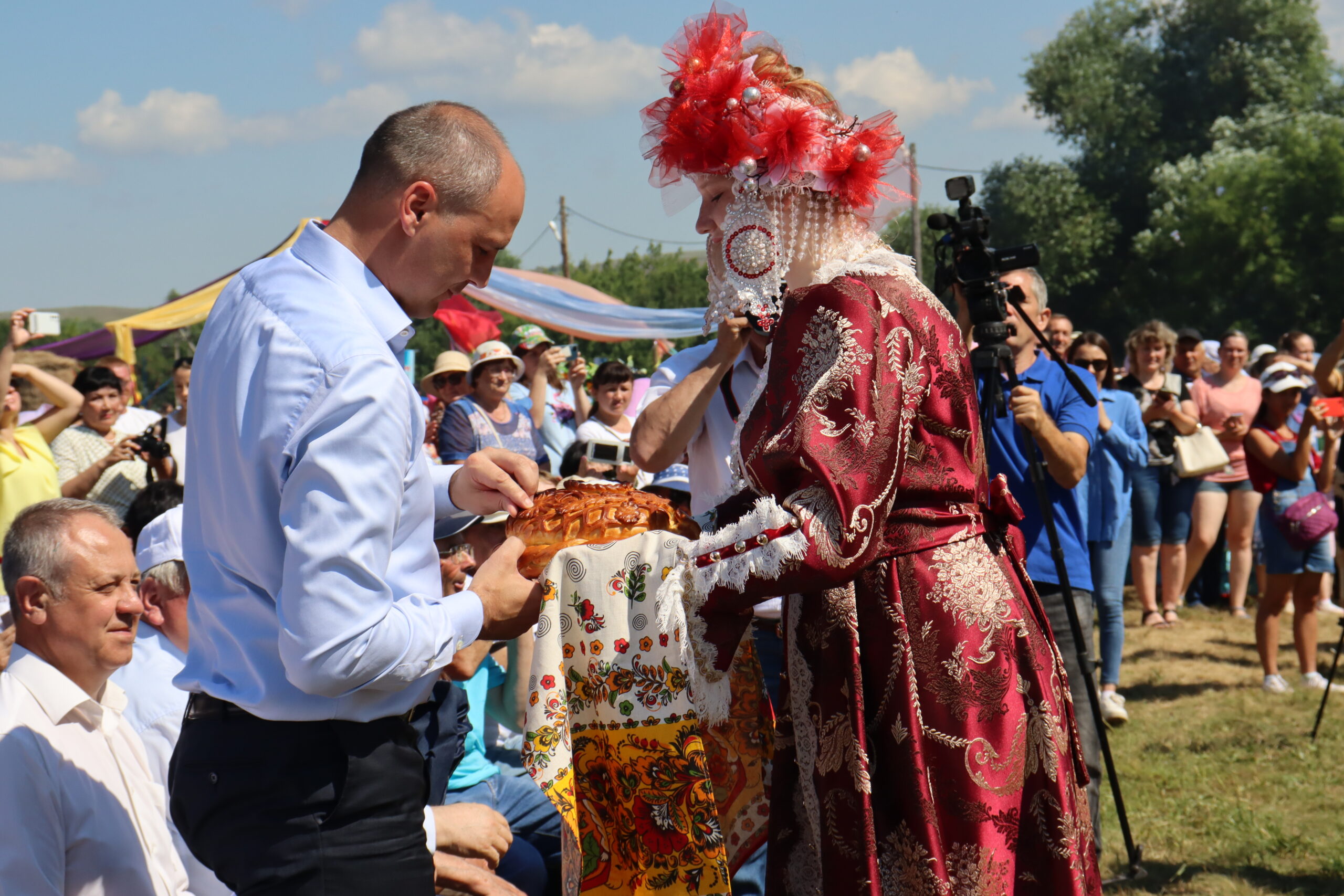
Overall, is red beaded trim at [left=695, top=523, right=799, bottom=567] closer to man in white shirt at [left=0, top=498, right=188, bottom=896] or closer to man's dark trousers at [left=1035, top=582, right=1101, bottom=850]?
man in white shirt at [left=0, top=498, right=188, bottom=896]

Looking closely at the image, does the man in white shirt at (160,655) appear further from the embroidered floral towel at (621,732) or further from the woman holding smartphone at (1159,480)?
the woman holding smartphone at (1159,480)

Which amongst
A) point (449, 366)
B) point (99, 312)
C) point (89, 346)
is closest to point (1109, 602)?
point (449, 366)

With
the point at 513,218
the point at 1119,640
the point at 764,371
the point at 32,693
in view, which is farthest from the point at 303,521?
the point at 1119,640

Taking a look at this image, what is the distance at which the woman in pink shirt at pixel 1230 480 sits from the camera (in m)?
8.88

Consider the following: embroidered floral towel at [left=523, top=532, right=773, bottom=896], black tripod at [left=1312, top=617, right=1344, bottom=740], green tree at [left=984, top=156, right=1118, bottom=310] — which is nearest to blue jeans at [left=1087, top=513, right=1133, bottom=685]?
black tripod at [left=1312, top=617, right=1344, bottom=740]

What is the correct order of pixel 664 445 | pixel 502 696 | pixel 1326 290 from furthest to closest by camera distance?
pixel 1326 290
pixel 502 696
pixel 664 445

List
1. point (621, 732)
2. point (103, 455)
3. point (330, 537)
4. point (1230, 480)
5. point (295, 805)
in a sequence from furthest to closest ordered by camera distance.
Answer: point (1230, 480)
point (103, 455)
point (621, 732)
point (295, 805)
point (330, 537)

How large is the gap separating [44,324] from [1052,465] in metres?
6.34

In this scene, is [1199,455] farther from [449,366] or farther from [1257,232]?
[1257,232]

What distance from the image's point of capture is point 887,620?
213cm

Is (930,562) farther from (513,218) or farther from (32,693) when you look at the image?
(32,693)

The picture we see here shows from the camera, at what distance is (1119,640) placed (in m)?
6.52

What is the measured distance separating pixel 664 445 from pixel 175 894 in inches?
64.5

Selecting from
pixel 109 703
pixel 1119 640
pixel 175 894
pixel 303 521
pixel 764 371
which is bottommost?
pixel 1119 640
